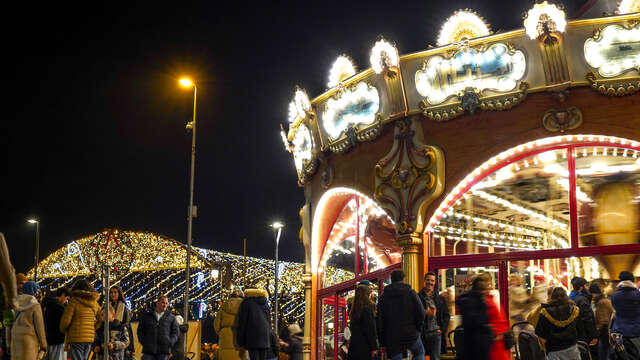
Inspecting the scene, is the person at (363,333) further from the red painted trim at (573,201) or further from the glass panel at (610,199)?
the glass panel at (610,199)

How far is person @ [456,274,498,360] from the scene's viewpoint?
8.33 m

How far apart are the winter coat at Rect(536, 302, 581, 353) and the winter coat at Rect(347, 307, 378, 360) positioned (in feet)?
8.07

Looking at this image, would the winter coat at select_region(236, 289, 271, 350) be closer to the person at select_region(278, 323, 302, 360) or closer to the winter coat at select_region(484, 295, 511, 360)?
the person at select_region(278, 323, 302, 360)

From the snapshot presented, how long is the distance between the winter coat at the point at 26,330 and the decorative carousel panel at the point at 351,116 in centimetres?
937

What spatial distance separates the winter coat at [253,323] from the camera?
12750 millimetres

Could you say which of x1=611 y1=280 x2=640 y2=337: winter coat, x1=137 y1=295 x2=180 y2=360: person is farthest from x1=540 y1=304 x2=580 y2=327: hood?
x1=137 y1=295 x2=180 y2=360: person

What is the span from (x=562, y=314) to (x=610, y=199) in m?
5.03

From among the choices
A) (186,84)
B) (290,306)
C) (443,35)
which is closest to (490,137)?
(443,35)

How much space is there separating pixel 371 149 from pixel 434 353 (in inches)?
256

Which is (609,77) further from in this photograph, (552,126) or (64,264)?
(64,264)

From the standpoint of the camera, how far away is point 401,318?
33.1 feet

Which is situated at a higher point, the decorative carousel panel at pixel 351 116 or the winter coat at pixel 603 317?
the decorative carousel panel at pixel 351 116

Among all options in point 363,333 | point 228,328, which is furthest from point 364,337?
point 228,328

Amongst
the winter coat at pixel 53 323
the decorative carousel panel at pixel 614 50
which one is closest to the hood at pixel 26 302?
the winter coat at pixel 53 323
